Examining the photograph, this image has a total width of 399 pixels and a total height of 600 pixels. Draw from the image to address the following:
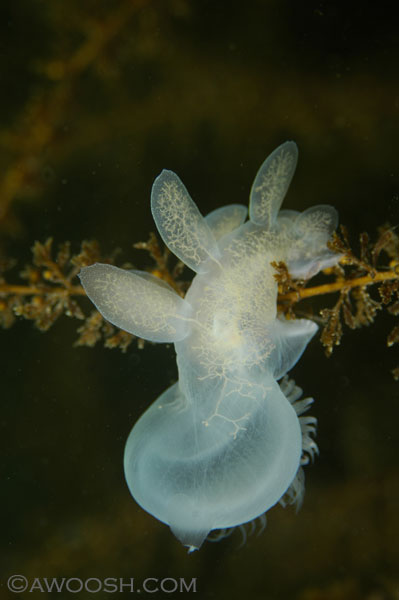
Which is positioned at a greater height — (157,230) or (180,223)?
(180,223)

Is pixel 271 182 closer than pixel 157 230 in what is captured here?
Yes

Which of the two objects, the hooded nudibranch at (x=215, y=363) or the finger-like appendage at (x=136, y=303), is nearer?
the finger-like appendage at (x=136, y=303)

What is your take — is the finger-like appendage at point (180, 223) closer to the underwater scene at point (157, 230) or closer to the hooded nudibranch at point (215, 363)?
the hooded nudibranch at point (215, 363)

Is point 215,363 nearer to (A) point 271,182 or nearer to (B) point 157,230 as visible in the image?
(A) point 271,182

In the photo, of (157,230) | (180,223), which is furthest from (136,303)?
(157,230)

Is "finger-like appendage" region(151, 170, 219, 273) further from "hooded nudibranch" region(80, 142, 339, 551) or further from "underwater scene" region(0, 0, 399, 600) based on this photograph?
"underwater scene" region(0, 0, 399, 600)

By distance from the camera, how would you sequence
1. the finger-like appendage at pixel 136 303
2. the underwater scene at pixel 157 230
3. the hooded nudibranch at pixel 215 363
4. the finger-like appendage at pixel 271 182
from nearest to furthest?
the finger-like appendage at pixel 136 303
the hooded nudibranch at pixel 215 363
the finger-like appendage at pixel 271 182
the underwater scene at pixel 157 230

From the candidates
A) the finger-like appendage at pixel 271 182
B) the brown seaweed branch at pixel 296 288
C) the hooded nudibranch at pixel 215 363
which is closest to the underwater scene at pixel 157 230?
the brown seaweed branch at pixel 296 288

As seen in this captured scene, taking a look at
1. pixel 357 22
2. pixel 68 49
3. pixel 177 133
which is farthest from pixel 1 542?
pixel 357 22

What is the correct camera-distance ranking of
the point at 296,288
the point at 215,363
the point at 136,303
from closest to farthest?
the point at 136,303 < the point at 215,363 < the point at 296,288

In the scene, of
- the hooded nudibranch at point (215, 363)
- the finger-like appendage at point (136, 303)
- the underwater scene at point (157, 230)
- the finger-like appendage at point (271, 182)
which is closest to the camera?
the finger-like appendage at point (136, 303)
